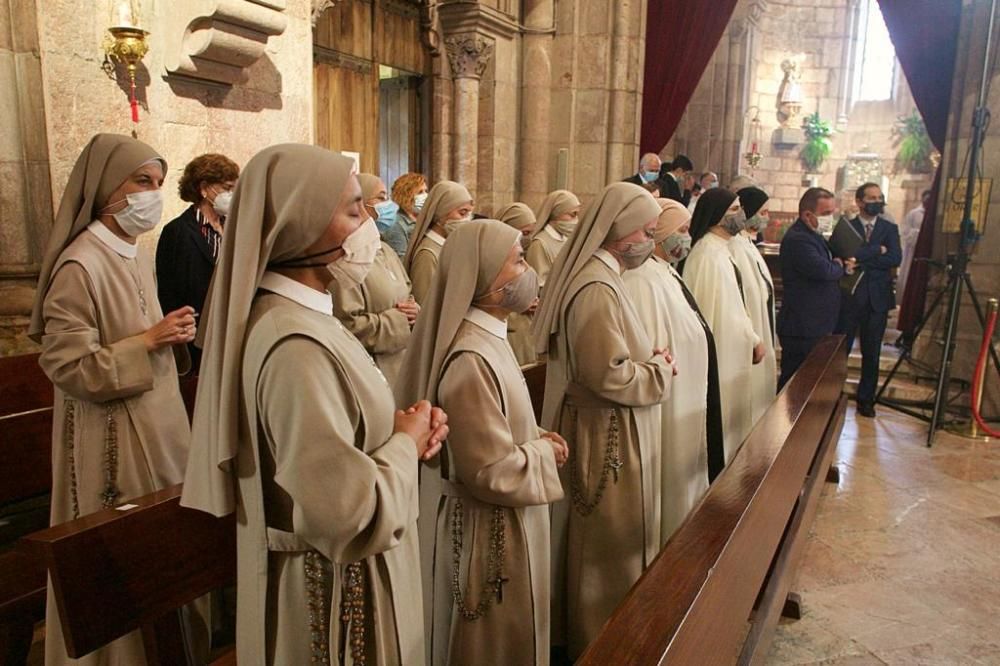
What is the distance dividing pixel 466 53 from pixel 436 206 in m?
3.67

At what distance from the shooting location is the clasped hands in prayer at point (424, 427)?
1.79 meters

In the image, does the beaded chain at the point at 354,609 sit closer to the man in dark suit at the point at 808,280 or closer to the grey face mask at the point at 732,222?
the grey face mask at the point at 732,222

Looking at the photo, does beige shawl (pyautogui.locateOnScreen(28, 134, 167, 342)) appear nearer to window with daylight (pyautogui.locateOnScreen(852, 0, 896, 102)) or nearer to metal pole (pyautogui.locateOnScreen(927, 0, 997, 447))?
metal pole (pyautogui.locateOnScreen(927, 0, 997, 447))

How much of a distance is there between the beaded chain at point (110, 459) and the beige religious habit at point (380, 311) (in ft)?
4.38

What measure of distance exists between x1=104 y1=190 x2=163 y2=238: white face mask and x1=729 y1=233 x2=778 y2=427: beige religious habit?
3.83m

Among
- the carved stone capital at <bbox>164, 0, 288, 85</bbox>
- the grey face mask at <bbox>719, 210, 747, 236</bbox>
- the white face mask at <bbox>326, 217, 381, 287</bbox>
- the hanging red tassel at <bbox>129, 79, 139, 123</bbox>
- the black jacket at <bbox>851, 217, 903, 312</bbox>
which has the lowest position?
the black jacket at <bbox>851, 217, 903, 312</bbox>

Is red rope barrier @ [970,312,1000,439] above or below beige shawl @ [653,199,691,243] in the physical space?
below

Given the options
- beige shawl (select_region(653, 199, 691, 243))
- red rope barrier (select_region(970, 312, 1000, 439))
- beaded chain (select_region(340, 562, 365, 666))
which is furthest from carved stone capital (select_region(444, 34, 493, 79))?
beaded chain (select_region(340, 562, 365, 666))

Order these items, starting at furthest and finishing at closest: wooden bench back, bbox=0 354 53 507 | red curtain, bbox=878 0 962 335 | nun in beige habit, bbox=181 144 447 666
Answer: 1. red curtain, bbox=878 0 962 335
2. wooden bench back, bbox=0 354 53 507
3. nun in beige habit, bbox=181 144 447 666

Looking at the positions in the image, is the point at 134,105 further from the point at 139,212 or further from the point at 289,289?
the point at 289,289

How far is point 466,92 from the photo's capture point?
773cm

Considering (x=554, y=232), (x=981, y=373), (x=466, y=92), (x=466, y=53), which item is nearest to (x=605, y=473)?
(x=554, y=232)

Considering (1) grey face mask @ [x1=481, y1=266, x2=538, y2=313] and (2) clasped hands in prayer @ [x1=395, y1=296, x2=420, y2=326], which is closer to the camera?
(1) grey face mask @ [x1=481, y1=266, x2=538, y2=313]

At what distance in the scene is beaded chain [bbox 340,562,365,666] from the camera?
1.65 metres
